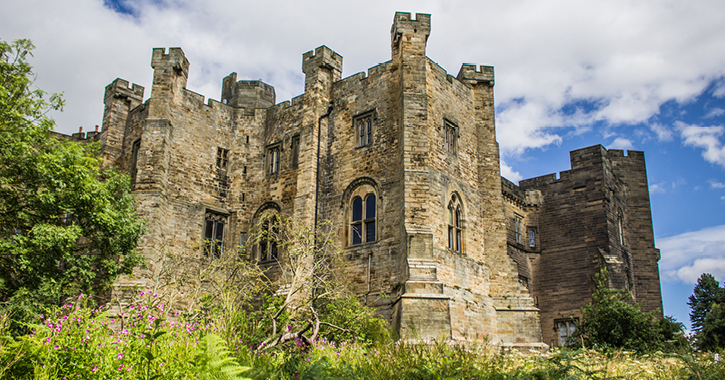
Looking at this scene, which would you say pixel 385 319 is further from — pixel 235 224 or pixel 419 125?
pixel 235 224

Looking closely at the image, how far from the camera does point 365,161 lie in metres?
20.0

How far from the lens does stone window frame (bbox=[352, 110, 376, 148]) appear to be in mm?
20266

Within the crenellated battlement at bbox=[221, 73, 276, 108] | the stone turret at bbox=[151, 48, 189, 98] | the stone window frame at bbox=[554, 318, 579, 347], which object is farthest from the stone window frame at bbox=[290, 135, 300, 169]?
the stone window frame at bbox=[554, 318, 579, 347]

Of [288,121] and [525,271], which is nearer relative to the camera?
[288,121]

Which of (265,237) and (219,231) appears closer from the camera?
(265,237)

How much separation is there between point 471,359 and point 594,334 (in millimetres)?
12566

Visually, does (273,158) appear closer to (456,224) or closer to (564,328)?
(456,224)

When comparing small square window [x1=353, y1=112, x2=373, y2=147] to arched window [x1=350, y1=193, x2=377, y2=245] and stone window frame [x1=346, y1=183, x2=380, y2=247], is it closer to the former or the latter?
stone window frame [x1=346, y1=183, x2=380, y2=247]

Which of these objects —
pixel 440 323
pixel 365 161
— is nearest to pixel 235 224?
pixel 365 161

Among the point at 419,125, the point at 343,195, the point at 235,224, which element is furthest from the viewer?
the point at 235,224

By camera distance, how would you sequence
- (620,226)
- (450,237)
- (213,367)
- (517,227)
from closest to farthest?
(213,367), (450,237), (517,227), (620,226)

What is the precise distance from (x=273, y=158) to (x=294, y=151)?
3.82ft

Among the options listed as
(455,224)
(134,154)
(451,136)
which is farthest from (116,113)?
(455,224)

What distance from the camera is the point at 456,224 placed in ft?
63.2
